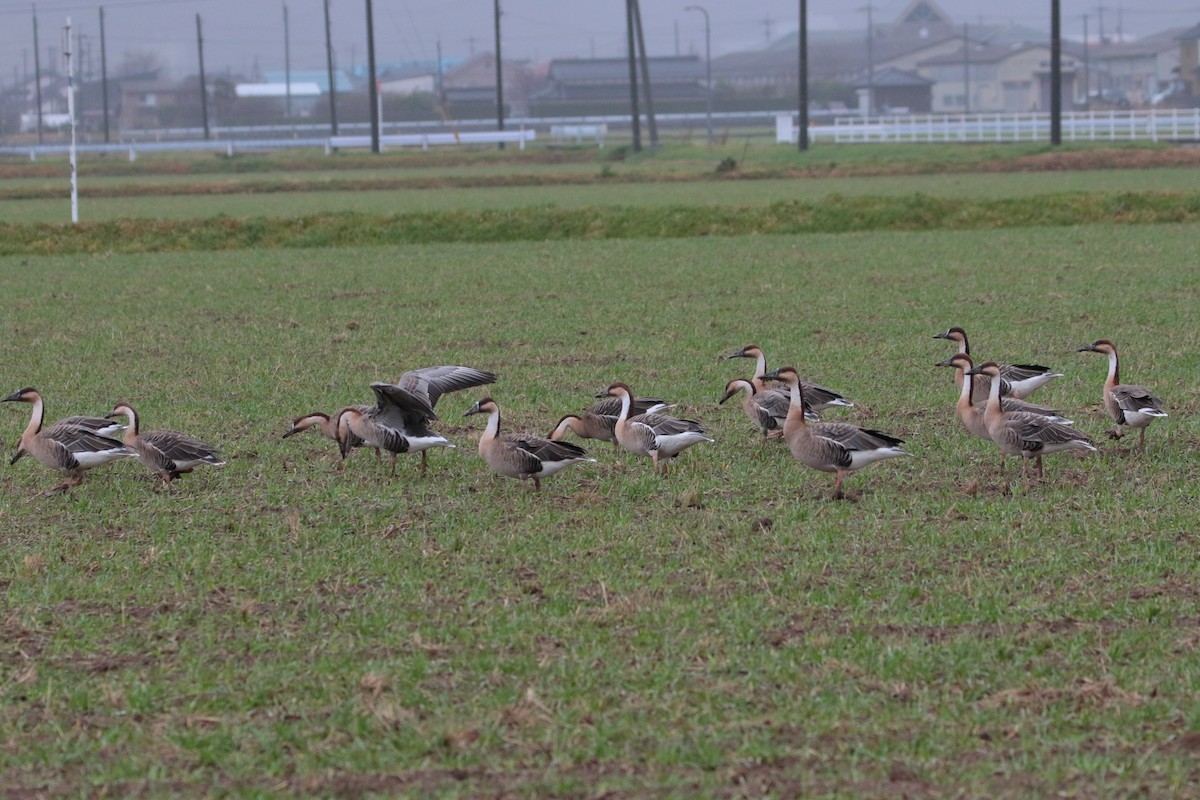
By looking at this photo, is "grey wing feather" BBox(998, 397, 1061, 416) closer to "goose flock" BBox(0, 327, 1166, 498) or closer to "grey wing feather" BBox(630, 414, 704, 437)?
"goose flock" BBox(0, 327, 1166, 498)

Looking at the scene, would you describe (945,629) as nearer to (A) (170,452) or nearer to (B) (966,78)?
(A) (170,452)

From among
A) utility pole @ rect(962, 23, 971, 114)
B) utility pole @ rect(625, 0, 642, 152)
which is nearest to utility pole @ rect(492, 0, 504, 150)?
utility pole @ rect(625, 0, 642, 152)

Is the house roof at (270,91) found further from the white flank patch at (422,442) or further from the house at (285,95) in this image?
the white flank patch at (422,442)

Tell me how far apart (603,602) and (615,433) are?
3.77 meters

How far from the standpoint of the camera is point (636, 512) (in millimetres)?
10664

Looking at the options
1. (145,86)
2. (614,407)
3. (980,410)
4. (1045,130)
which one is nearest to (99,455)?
(614,407)

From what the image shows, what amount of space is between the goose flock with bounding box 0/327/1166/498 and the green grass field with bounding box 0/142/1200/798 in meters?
0.27

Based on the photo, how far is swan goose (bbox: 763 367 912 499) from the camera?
10.6 metres

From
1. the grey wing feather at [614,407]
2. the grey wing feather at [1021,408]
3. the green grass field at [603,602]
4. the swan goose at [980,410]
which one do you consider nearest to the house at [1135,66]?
the green grass field at [603,602]

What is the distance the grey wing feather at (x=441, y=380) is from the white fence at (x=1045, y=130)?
5779cm

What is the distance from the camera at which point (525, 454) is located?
11000mm

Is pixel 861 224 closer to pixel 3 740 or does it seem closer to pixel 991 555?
pixel 991 555

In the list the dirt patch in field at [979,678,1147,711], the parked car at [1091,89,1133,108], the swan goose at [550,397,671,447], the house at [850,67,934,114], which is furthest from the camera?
the house at [850,67,934,114]

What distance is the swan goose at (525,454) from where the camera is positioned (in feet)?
36.3
